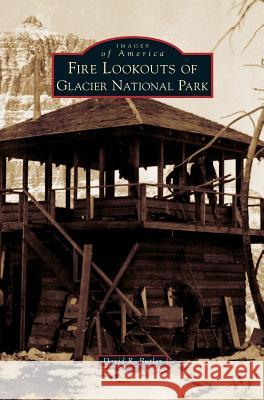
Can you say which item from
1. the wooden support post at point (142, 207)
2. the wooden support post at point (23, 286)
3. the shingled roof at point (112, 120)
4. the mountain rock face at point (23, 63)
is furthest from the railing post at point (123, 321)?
the mountain rock face at point (23, 63)

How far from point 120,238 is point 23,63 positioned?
16770 centimetres

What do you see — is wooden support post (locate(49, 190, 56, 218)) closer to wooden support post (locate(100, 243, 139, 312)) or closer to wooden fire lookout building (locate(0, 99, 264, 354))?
wooden fire lookout building (locate(0, 99, 264, 354))

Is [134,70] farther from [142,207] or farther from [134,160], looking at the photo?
[142,207]

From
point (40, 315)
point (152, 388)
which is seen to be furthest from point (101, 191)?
point (152, 388)

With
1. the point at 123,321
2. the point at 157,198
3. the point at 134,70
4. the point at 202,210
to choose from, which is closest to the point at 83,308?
the point at 123,321

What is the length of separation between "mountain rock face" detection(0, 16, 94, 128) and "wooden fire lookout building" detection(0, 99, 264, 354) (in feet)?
512

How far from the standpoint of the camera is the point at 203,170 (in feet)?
85.9

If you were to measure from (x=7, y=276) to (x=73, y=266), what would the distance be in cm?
357

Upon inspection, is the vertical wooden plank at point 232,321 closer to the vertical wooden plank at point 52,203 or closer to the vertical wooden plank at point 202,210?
the vertical wooden plank at point 202,210

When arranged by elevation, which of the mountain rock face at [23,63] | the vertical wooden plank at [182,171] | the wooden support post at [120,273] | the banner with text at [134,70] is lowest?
the wooden support post at [120,273]

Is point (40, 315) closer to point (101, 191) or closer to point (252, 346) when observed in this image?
point (101, 191)

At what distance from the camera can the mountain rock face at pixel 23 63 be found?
18400cm

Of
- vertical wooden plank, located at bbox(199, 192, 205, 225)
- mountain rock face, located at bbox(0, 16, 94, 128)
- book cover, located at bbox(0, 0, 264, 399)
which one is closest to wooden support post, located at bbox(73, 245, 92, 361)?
book cover, located at bbox(0, 0, 264, 399)

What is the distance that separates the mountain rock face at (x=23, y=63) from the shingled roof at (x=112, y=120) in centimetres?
15461
